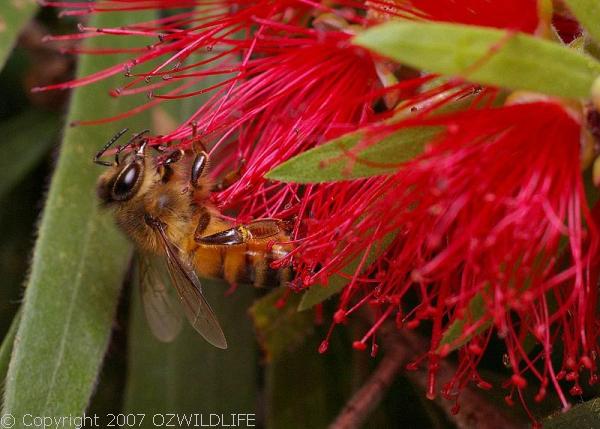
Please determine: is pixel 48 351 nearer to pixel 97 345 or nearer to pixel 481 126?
pixel 97 345

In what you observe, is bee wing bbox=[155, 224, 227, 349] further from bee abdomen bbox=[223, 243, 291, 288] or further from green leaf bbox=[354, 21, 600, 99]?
green leaf bbox=[354, 21, 600, 99]

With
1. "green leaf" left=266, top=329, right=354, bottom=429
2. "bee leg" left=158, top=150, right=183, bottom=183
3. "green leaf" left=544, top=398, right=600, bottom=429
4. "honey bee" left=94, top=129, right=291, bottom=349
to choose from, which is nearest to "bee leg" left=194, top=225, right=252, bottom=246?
"honey bee" left=94, top=129, right=291, bottom=349

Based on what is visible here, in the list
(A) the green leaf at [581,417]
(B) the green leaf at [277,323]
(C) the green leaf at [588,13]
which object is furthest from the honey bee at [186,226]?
(C) the green leaf at [588,13]

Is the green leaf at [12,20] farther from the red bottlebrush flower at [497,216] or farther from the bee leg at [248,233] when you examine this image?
the red bottlebrush flower at [497,216]

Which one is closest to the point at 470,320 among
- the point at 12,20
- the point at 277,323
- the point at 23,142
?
the point at 277,323

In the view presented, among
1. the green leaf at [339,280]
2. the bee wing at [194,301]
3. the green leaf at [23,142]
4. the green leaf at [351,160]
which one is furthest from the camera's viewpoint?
the green leaf at [23,142]

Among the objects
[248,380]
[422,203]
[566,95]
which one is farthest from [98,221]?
[566,95]
